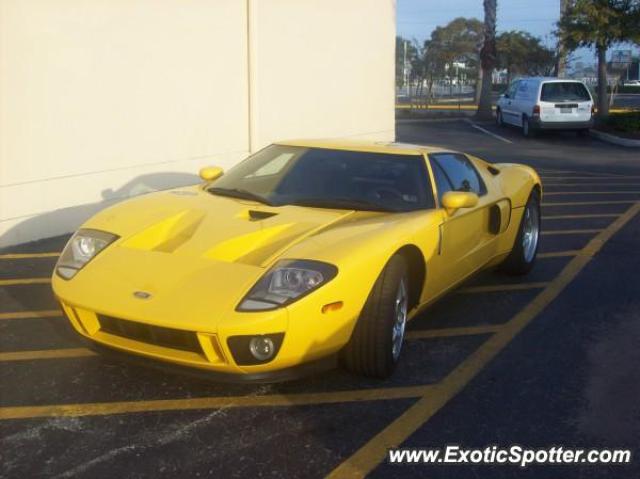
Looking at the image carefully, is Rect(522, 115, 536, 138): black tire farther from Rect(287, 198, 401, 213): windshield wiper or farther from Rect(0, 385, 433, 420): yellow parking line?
Rect(0, 385, 433, 420): yellow parking line

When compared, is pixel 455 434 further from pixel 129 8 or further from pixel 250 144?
pixel 250 144

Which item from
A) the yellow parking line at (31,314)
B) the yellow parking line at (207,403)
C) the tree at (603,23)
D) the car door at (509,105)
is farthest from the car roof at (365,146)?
A: the car door at (509,105)

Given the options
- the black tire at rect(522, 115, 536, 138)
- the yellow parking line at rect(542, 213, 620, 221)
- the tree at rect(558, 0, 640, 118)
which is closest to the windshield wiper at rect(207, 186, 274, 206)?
the yellow parking line at rect(542, 213, 620, 221)

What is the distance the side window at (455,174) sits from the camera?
501 centimetres

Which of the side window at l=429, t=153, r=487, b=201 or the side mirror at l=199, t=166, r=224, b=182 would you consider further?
the side mirror at l=199, t=166, r=224, b=182

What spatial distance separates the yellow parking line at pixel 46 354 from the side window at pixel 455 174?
235 centimetres

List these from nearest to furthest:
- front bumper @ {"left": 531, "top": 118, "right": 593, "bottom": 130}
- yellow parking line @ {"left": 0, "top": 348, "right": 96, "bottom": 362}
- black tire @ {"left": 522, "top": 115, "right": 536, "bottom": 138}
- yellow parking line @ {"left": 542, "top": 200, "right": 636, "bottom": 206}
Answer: yellow parking line @ {"left": 0, "top": 348, "right": 96, "bottom": 362} → yellow parking line @ {"left": 542, "top": 200, "right": 636, "bottom": 206} → front bumper @ {"left": 531, "top": 118, "right": 593, "bottom": 130} → black tire @ {"left": 522, "top": 115, "right": 536, "bottom": 138}

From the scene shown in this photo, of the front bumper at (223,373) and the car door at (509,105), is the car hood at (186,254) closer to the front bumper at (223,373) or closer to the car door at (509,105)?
the front bumper at (223,373)

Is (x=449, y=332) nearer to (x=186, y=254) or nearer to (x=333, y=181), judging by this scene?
(x=333, y=181)

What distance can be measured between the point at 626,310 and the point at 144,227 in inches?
135

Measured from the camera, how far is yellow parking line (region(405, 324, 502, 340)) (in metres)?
4.80

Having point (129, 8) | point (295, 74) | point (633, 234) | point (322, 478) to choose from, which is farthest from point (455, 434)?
point (295, 74)

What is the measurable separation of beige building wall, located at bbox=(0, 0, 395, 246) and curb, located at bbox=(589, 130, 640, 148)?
32.3 feet

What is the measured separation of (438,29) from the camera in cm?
5503
